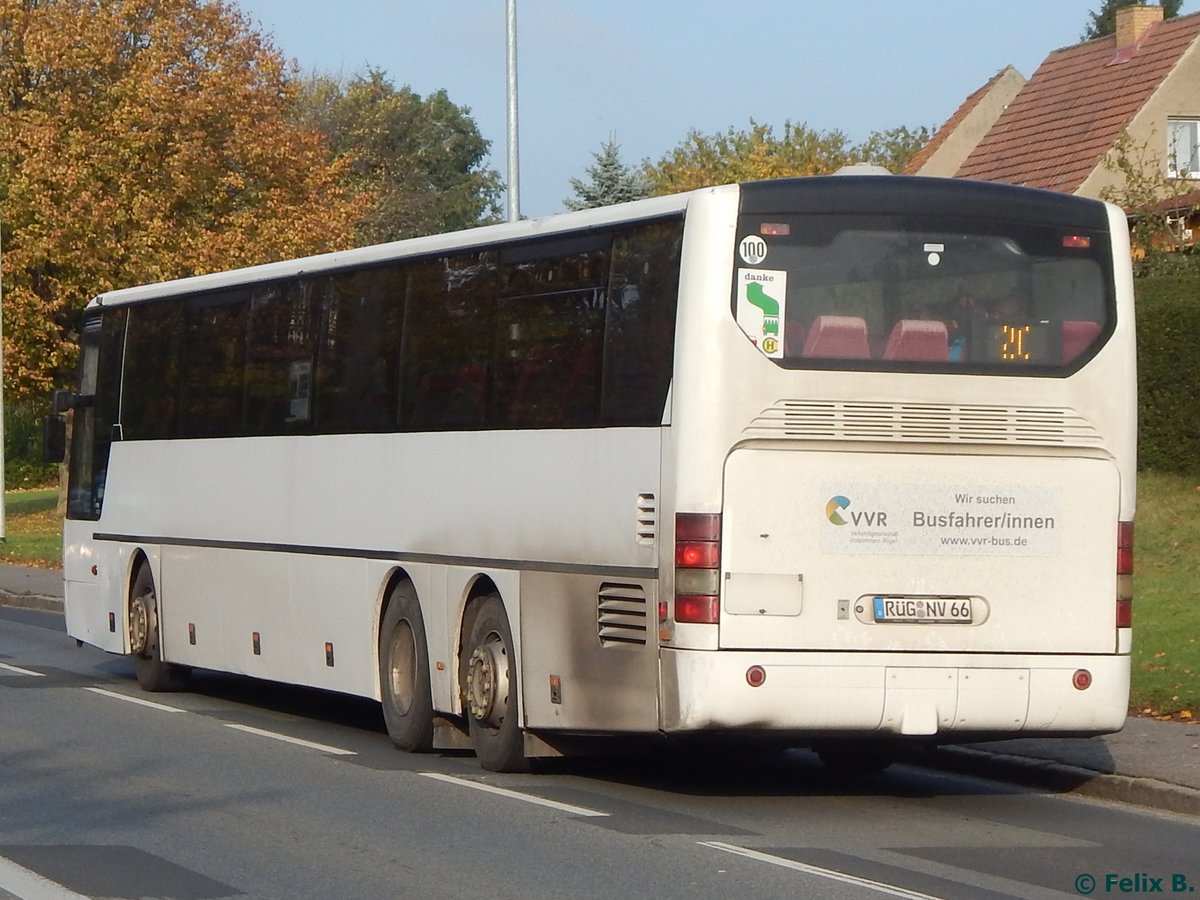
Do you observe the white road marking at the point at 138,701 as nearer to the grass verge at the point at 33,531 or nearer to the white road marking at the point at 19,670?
the white road marking at the point at 19,670

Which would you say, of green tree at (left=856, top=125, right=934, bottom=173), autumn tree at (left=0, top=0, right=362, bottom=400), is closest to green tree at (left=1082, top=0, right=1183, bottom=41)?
green tree at (left=856, top=125, right=934, bottom=173)

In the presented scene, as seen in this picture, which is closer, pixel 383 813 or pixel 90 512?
pixel 383 813

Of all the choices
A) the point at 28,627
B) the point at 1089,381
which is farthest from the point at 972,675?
the point at 28,627

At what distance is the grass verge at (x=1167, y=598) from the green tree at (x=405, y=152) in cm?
5763

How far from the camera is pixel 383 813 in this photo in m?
10.9

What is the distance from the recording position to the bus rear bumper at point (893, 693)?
10.9 m

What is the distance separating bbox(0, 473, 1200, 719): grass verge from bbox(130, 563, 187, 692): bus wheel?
7.89m

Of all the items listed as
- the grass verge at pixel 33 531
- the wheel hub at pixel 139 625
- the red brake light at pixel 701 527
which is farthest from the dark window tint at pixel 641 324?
the grass verge at pixel 33 531

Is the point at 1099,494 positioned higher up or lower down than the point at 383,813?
higher up

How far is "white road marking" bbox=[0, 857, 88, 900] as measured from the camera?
8.59m

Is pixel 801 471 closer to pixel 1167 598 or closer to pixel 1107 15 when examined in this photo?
pixel 1167 598

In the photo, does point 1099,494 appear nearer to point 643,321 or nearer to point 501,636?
point 643,321

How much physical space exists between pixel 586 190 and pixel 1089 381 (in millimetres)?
29168

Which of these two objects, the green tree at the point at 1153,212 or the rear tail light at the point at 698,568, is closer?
the rear tail light at the point at 698,568
